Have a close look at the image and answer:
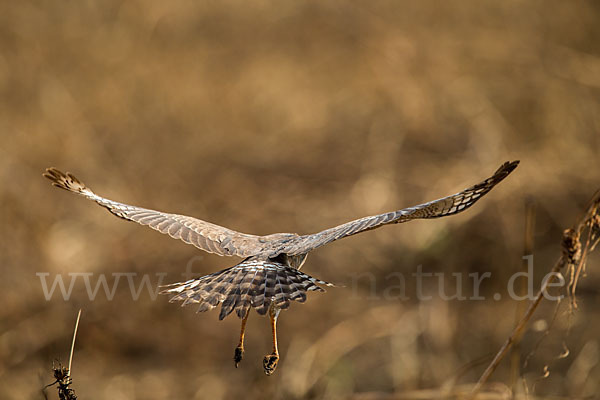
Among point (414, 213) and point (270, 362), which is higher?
point (414, 213)

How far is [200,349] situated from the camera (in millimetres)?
10234

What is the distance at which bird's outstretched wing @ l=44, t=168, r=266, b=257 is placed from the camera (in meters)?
4.81

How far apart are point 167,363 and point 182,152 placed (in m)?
3.74

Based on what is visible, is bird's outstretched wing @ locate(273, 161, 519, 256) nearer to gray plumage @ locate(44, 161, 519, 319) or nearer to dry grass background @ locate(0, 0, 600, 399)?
gray plumage @ locate(44, 161, 519, 319)

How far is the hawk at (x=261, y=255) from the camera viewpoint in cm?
387

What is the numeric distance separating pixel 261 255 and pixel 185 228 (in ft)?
2.73

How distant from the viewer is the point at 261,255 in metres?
4.51

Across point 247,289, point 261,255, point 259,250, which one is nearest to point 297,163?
point 259,250

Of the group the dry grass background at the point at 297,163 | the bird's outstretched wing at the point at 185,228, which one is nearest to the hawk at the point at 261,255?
the bird's outstretched wing at the point at 185,228

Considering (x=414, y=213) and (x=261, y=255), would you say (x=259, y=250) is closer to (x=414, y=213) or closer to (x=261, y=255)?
(x=261, y=255)

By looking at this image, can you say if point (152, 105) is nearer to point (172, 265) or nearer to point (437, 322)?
point (172, 265)

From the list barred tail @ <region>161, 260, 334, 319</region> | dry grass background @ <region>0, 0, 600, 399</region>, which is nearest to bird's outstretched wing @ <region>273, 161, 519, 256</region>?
barred tail @ <region>161, 260, 334, 319</region>

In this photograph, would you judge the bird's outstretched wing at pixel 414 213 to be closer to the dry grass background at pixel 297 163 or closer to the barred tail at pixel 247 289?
the barred tail at pixel 247 289

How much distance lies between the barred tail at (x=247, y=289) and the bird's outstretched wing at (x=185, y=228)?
1.65 feet
